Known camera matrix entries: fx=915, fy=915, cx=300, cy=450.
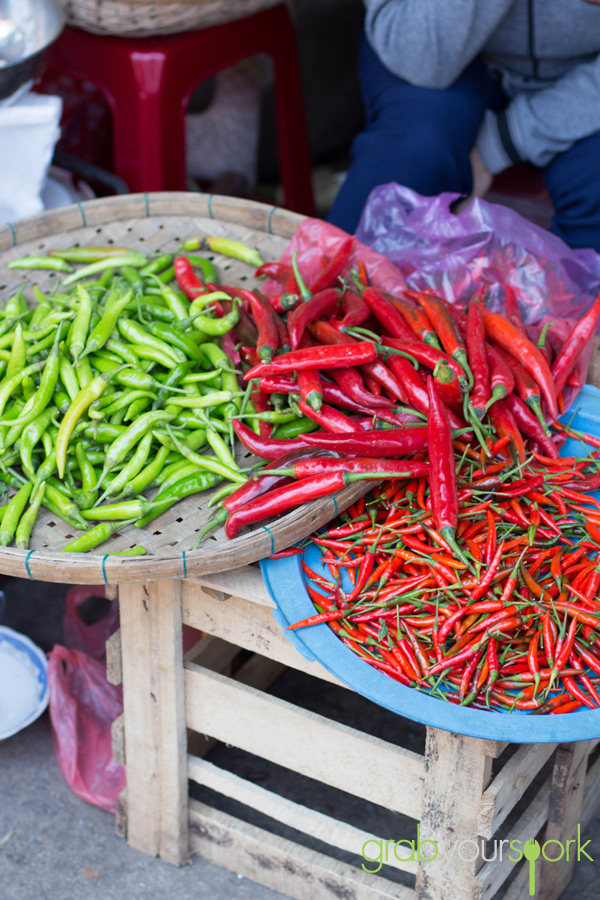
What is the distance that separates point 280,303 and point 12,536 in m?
0.88

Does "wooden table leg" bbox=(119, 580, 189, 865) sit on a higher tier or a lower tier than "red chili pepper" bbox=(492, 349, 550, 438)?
lower

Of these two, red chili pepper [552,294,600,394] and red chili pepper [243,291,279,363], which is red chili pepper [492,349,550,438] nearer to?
red chili pepper [552,294,600,394]

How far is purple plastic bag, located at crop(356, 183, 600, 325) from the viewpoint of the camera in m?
2.53

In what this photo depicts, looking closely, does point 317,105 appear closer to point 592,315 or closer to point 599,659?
point 592,315

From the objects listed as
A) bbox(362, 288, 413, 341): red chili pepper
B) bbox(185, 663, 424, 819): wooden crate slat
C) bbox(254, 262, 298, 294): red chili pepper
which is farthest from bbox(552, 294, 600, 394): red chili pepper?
bbox(185, 663, 424, 819): wooden crate slat

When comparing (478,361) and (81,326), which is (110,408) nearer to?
(81,326)

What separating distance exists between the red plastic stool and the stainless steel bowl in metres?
0.26

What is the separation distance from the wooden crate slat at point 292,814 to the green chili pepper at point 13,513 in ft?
2.53

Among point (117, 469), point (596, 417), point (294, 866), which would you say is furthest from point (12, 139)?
point (294, 866)

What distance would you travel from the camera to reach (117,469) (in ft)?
6.56

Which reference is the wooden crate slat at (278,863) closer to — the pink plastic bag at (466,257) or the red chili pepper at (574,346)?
the red chili pepper at (574,346)

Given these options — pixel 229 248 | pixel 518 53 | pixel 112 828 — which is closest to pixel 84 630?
pixel 112 828

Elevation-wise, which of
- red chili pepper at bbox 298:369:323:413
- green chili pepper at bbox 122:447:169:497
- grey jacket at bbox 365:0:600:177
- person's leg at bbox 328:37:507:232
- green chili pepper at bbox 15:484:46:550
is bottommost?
green chili pepper at bbox 15:484:46:550

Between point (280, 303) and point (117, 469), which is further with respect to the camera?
point (280, 303)
